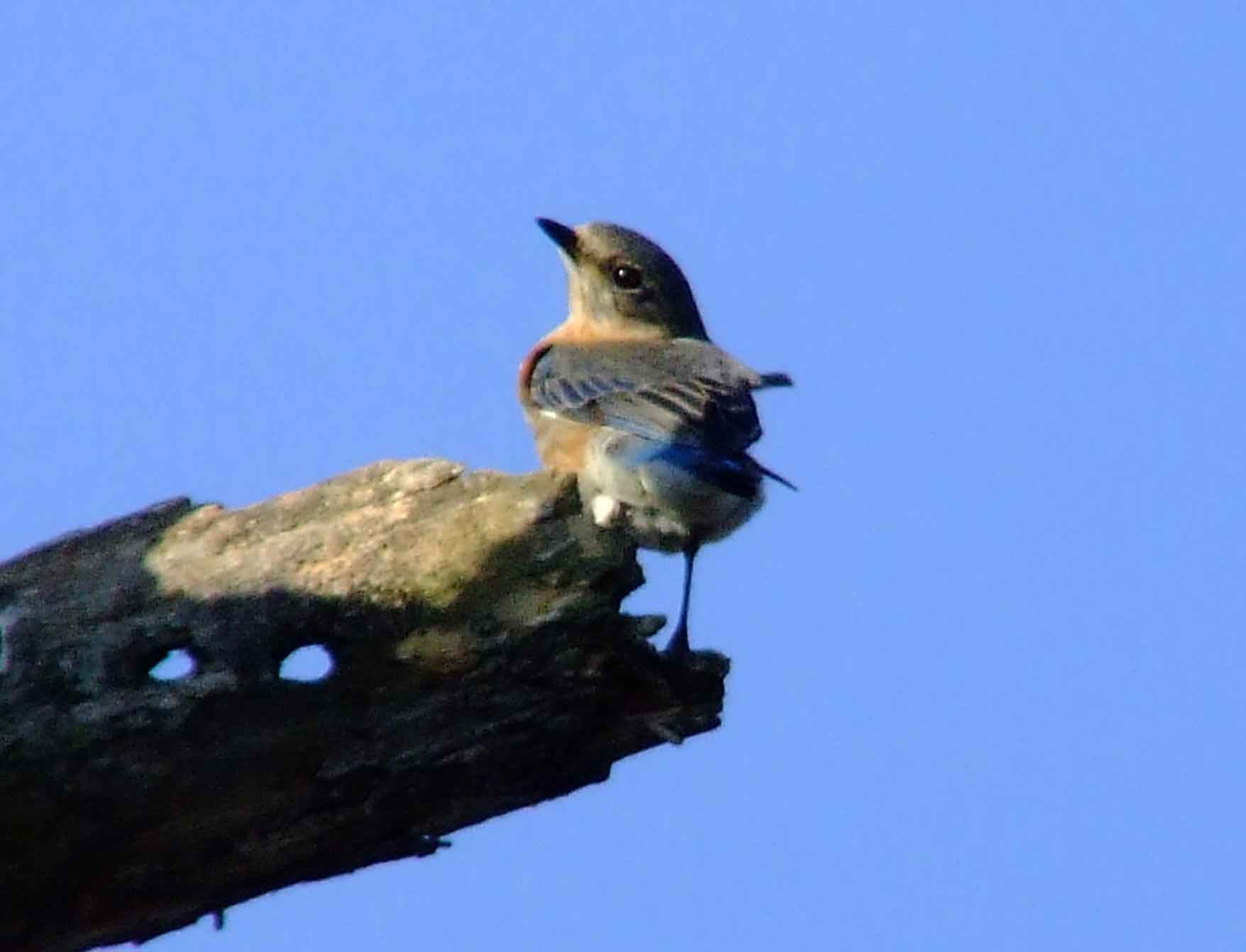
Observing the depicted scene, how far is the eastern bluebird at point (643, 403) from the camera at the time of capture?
8.49m

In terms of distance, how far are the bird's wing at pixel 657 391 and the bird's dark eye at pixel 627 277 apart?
662 mm

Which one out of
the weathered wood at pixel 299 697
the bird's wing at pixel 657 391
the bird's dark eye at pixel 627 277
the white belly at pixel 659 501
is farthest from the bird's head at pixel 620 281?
the weathered wood at pixel 299 697

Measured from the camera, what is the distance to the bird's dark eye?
440 inches

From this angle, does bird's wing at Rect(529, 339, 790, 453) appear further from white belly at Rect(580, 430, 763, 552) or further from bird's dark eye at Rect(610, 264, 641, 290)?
bird's dark eye at Rect(610, 264, 641, 290)

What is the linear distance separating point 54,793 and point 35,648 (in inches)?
21.1

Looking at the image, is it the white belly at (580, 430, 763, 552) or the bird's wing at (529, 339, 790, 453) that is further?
the bird's wing at (529, 339, 790, 453)

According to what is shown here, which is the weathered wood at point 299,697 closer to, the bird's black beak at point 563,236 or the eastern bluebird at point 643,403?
the eastern bluebird at point 643,403

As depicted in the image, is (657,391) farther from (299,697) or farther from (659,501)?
(299,697)

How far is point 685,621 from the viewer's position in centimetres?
834

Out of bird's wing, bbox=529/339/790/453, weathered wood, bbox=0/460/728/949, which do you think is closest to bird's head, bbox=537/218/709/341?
bird's wing, bbox=529/339/790/453

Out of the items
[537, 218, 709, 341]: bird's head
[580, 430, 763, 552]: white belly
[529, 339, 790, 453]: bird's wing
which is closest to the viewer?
[580, 430, 763, 552]: white belly

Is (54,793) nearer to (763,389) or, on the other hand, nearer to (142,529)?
(142,529)

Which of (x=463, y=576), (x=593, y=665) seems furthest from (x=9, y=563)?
(x=593, y=665)

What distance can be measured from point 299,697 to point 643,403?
317cm
